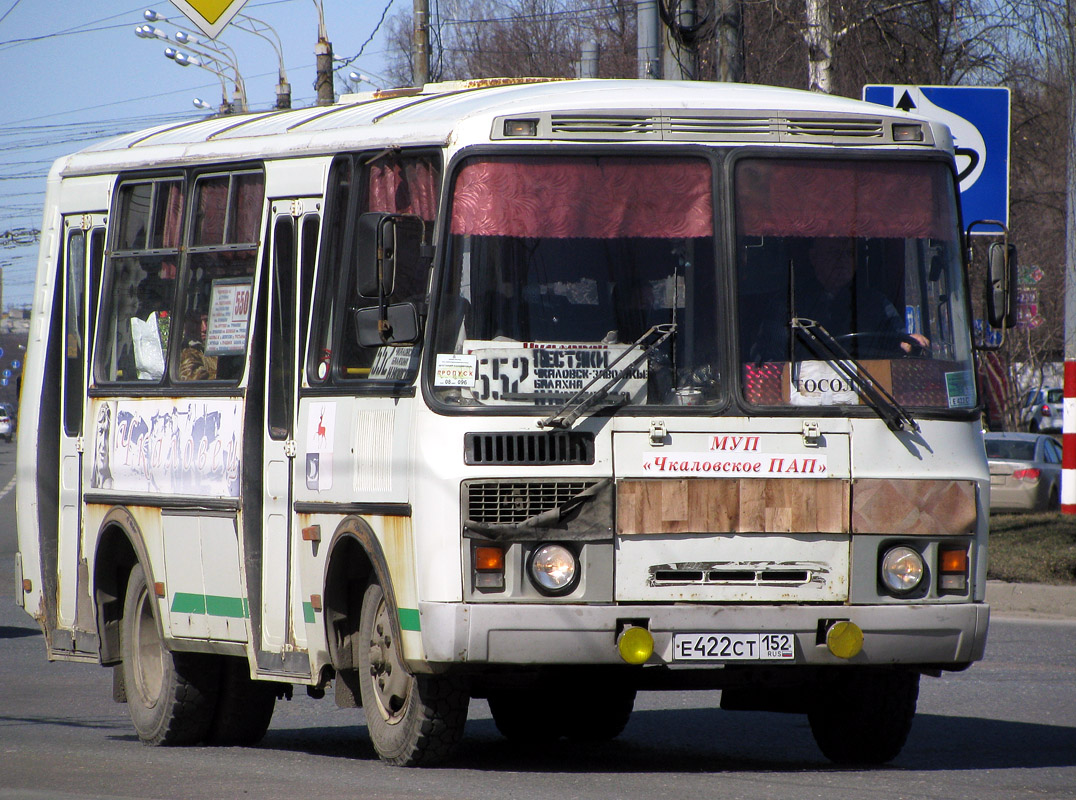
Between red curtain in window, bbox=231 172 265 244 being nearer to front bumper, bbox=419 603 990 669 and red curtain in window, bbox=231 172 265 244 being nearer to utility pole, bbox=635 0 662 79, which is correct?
front bumper, bbox=419 603 990 669

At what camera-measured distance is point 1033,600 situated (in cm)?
1493

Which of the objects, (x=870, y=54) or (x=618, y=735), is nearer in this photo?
(x=618, y=735)

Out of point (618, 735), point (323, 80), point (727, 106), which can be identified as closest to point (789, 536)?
point (727, 106)

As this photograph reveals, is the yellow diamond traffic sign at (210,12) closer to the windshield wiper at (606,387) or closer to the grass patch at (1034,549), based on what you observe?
the grass patch at (1034,549)

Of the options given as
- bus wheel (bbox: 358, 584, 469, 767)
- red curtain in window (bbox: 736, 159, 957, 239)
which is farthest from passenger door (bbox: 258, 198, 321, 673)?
red curtain in window (bbox: 736, 159, 957, 239)

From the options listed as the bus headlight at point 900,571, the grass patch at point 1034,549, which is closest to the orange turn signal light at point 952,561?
the bus headlight at point 900,571

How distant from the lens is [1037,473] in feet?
86.2

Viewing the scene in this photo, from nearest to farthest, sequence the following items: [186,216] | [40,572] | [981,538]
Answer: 1. [981,538]
2. [186,216]
3. [40,572]

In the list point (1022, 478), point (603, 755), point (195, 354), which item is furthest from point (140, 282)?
point (1022, 478)

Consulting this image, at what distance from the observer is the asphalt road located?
6.91m

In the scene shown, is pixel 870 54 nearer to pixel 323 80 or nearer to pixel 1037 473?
pixel 1037 473

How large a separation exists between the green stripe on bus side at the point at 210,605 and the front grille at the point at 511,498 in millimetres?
1967

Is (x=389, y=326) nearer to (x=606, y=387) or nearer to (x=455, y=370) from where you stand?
(x=455, y=370)

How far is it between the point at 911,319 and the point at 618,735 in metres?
2.97
